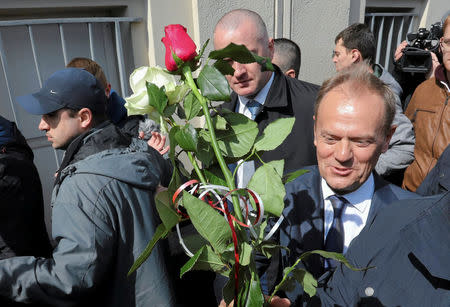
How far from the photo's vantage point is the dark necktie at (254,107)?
1.93 meters

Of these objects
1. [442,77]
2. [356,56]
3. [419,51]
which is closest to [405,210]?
[442,77]

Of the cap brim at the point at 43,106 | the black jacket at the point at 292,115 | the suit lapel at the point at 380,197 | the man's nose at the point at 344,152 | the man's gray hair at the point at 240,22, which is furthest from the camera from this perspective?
the black jacket at the point at 292,115

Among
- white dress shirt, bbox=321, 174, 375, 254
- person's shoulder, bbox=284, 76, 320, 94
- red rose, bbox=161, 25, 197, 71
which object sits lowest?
white dress shirt, bbox=321, 174, 375, 254

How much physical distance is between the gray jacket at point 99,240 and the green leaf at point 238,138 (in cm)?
72

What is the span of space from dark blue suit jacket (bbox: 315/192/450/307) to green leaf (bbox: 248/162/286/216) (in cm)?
44

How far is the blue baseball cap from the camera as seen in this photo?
1.51 metres

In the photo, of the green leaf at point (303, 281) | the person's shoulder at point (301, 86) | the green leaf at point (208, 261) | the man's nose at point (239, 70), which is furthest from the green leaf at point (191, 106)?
the person's shoulder at point (301, 86)

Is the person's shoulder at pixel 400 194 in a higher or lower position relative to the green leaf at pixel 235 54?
lower

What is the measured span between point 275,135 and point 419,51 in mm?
2902

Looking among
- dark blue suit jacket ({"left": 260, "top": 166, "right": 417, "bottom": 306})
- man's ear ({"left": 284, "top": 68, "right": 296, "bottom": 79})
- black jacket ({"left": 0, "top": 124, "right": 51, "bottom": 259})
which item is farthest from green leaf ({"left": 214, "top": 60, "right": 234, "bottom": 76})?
man's ear ({"left": 284, "top": 68, "right": 296, "bottom": 79})

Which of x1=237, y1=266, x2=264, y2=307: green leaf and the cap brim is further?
the cap brim

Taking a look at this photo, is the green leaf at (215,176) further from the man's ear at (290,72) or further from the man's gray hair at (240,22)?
the man's ear at (290,72)

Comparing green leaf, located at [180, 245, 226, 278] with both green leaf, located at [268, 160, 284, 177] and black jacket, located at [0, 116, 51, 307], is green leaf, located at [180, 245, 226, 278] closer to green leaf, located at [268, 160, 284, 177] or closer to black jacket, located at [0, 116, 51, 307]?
green leaf, located at [268, 160, 284, 177]

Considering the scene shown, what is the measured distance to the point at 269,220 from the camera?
121 cm
